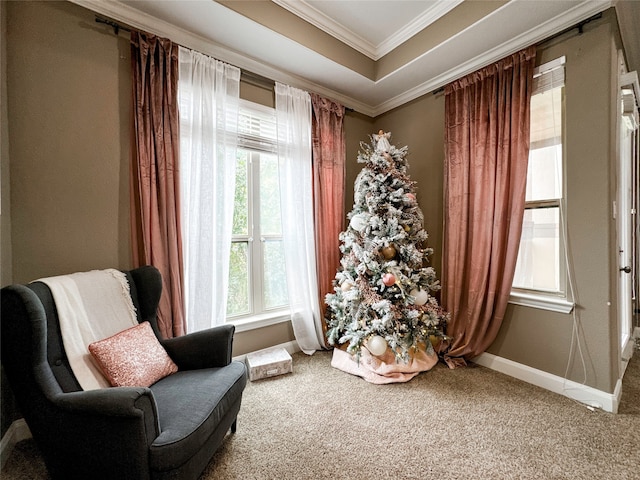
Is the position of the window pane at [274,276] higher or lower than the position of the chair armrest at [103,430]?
higher

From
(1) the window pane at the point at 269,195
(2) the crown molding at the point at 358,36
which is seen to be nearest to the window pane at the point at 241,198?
(1) the window pane at the point at 269,195

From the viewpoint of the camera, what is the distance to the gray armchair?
3.41ft

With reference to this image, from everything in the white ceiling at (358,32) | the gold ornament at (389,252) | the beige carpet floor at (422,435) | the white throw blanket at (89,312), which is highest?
the white ceiling at (358,32)

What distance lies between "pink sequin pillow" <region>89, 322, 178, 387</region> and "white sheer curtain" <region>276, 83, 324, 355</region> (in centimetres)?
131

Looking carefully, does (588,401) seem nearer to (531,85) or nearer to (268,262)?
(531,85)

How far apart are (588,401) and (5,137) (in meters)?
4.15

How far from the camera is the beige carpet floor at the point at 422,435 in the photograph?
140 centimetres

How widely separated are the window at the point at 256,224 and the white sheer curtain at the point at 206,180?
0.28 meters

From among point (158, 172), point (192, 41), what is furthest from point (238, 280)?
point (192, 41)

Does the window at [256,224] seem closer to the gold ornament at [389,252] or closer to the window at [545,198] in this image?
the gold ornament at [389,252]

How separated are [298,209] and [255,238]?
517mm

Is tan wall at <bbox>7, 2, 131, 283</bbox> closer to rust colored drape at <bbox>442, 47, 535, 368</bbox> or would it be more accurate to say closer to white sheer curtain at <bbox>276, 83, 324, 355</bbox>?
white sheer curtain at <bbox>276, 83, 324, 355</bbox>

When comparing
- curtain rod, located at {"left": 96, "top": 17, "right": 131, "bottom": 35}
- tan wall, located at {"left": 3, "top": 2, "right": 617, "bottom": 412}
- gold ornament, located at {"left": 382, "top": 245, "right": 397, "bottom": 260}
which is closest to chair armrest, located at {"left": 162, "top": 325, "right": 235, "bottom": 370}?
tan wall, located at {"left": 3, "top": 2, "right": 617, "bottom": 412}

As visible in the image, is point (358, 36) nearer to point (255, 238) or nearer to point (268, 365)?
point (255, 238)
